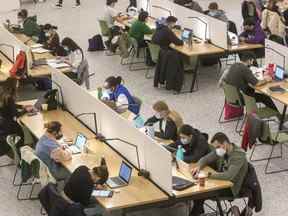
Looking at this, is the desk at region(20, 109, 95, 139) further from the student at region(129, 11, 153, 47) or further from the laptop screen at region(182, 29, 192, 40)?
Answer: the student at region(129, 11, 153, 47)

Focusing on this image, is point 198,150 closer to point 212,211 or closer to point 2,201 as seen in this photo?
point 212,211

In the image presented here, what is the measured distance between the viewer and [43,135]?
6.93m

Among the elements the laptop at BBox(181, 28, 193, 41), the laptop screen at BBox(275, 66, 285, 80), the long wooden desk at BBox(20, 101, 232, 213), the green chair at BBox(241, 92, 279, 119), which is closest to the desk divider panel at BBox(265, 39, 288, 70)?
the laptop screen at BBox(275, 66, 285, 80)

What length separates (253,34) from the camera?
35.1 ft

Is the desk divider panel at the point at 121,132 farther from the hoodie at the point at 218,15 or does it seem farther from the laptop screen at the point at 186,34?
the hoodie at the point at 218,15

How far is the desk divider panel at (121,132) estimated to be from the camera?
19.7ft

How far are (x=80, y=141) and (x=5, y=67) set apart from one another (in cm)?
316

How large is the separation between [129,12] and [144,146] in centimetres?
678

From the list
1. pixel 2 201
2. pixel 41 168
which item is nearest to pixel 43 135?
pixel 41 168

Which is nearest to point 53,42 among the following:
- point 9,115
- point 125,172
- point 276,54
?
point 9,115

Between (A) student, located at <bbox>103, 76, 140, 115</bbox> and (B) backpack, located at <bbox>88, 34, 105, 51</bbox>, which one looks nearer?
(A) student, located at <bbox>103, 76, 140, 115</bbox>

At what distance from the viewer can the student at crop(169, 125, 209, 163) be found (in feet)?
21.7

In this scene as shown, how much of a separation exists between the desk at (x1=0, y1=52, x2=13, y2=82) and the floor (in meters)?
0.65

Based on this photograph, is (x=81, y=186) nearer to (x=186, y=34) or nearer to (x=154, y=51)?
(x=154, y=51)
